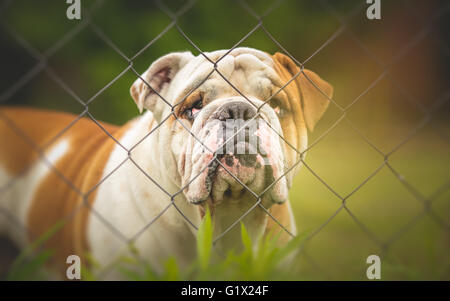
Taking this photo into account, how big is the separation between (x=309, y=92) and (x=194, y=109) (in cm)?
50

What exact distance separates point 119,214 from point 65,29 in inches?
57.5

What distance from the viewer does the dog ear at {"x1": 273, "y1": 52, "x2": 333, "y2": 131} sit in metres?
1.65

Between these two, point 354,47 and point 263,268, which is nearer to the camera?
point 263,268

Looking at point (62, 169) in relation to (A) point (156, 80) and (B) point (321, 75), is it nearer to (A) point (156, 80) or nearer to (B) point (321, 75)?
(A) point (156, 80)

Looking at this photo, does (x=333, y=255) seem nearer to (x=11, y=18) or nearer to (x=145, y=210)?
(x=145, y=210)

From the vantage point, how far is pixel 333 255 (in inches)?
94.4

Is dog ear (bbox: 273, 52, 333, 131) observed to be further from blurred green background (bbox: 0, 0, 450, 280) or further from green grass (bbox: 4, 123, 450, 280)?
green grass (bbox: 4, 123, 450, 280)

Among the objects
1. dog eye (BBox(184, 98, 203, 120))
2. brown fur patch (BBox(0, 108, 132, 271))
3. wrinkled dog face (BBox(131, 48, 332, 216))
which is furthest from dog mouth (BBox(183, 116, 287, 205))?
brown fur patch (BBox(0, 108, 132, 271))

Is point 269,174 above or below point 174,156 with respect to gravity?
below

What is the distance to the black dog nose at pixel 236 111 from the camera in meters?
1.35

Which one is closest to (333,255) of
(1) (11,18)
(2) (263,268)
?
(2) (263,268)

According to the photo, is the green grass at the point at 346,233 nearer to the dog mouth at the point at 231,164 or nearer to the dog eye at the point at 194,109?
the dog mouth at the point at 231,164

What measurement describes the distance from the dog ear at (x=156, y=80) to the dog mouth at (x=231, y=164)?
11.3 inches

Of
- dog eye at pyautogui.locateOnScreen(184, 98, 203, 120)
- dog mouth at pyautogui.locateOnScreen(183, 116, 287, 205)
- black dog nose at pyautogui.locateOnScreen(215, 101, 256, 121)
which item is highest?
dog eye at pyautogui.locateOnScreen(184, 98, 203, 120)
